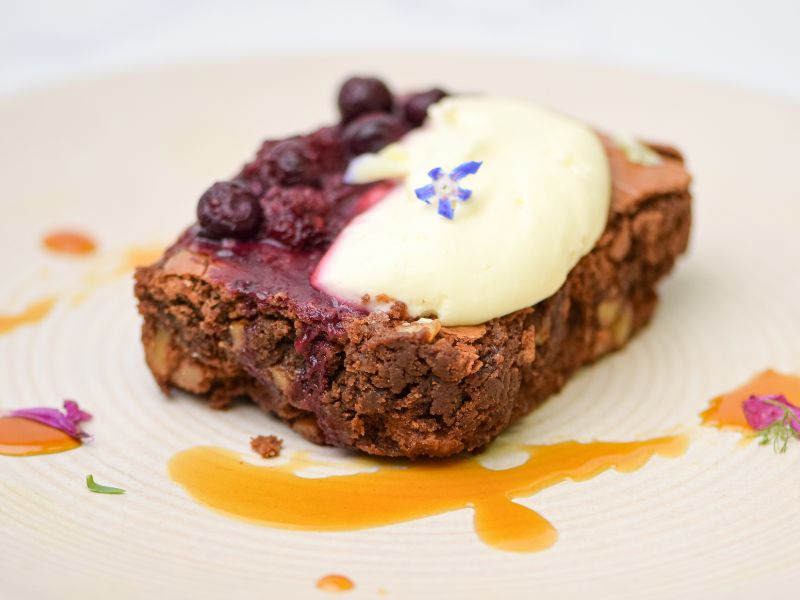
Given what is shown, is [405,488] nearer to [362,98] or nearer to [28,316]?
[362,98]

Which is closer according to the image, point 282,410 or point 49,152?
point 282,410

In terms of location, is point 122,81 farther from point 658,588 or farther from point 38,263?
point 658,588

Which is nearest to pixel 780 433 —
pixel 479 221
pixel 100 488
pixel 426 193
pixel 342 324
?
pixel 479 221

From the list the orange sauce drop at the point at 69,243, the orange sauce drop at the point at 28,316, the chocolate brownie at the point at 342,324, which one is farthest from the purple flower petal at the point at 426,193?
the orange sauce drop at the point at 69,243

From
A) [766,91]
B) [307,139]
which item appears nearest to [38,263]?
[307,139]

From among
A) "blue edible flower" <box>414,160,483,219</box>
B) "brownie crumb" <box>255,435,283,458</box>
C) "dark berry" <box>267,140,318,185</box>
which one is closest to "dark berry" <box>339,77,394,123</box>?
"dark berry" <box>267,140,318,185</box>

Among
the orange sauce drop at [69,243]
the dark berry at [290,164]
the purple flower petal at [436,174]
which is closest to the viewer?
the purple flower petal at [436,174]

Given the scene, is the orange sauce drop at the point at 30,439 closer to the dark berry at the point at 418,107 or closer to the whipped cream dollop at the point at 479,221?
the whipped cream dollop at the point at 479,221
